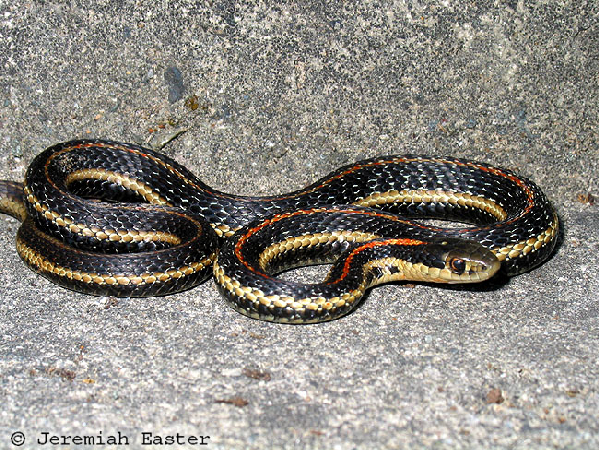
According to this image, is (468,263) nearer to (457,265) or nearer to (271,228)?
(457,265)

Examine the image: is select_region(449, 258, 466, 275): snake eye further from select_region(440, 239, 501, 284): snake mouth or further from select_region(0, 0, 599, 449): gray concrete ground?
select_region(0, 0, 599, 449): gray concrete ground

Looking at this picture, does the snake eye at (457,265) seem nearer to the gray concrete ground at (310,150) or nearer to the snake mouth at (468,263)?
the snake mouth at (468,263)

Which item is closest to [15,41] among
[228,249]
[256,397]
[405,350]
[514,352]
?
[228,249]

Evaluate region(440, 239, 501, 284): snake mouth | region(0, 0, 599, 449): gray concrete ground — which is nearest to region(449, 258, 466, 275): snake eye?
region(440, 239, 501, 284): snake mouth

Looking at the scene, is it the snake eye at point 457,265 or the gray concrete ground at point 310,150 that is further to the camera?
the snake eye at point 457,265

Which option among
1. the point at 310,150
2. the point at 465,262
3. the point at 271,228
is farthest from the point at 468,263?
the point at 310,150

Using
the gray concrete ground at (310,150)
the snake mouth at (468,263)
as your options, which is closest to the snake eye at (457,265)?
the snake mouth at (468,263)

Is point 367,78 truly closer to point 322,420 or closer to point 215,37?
point 215,37
